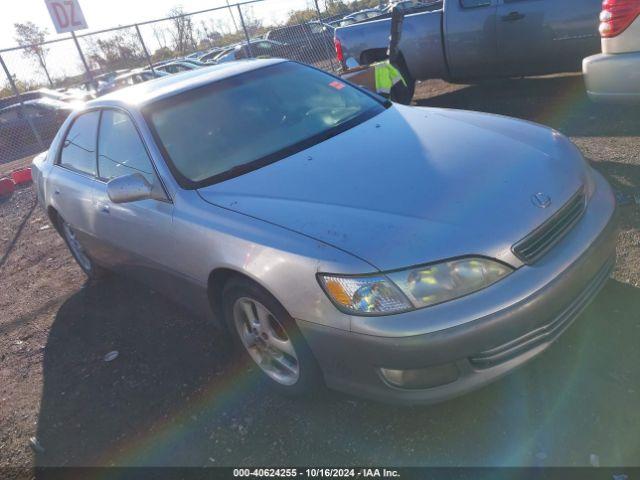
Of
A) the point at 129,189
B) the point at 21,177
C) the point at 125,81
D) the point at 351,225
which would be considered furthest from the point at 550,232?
the point at 125,81

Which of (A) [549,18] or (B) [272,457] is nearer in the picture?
(B) [272,457]

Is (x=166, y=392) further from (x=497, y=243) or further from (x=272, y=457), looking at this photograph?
(x=497, y=243)

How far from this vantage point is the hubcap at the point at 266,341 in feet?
8.63

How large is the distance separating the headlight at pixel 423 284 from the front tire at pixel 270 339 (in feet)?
1.46

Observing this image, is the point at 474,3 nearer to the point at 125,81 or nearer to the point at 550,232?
the point at 550,232

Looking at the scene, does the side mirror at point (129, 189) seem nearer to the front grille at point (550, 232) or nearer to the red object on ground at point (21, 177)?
the front grille at point (550, 232)

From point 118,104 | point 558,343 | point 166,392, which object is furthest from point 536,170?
point 118,104

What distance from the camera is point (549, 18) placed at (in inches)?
240

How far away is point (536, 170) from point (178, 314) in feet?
9.06

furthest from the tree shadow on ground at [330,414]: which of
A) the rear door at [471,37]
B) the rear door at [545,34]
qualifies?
→ the rear door at [471,37]

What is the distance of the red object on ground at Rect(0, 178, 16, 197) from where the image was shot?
952cm

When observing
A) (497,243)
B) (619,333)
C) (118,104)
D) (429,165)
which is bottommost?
(619,333)

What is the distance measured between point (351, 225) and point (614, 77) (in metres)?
3.11

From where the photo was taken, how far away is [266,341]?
2.77 meters
